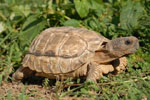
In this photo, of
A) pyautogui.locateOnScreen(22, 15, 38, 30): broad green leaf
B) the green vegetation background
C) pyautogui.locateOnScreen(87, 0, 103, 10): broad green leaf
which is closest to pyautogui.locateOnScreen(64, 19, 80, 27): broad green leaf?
the green vegetation background

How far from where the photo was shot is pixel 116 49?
4.21 metres

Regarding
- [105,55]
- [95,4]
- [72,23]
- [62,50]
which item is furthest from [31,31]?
[105,55]

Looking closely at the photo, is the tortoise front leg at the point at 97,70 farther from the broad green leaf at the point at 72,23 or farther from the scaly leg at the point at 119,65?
the broad green leaf at the point at 72,23

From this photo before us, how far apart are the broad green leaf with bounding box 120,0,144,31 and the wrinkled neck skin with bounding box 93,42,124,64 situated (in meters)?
1.10

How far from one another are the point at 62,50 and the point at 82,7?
5.32 ft

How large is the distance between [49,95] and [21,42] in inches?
75.8

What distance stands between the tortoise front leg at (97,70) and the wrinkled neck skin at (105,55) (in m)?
0.10

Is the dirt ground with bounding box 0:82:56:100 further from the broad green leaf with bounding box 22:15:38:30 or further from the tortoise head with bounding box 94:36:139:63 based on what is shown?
the broad green leaf with bounding box 22:15:38:30

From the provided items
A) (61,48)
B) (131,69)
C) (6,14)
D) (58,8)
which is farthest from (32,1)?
(131,69)

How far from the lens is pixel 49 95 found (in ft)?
13.1

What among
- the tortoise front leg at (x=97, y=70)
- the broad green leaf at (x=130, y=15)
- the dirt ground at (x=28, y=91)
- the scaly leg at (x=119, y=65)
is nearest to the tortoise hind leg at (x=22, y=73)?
the dirt ground at (x=28, y=91)

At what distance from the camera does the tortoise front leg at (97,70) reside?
13.1 feet

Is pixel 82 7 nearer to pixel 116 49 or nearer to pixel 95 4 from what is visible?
pixel 95 4

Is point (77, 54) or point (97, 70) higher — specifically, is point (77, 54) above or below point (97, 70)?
above
